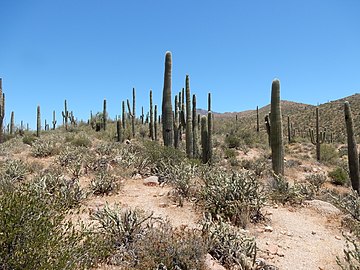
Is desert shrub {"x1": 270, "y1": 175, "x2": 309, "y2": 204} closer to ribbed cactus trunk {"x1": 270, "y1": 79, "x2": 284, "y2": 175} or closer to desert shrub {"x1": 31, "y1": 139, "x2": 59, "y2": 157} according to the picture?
ribbed cactus trunk {"x1": 270, "y1": 79, "x2": 284, "y2": 175}

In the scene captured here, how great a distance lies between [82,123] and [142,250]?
107ft

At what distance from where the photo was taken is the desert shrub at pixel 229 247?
427 centimetres

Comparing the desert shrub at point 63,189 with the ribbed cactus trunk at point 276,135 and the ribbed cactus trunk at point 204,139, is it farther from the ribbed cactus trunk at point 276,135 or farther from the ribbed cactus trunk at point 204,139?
the ribbed cactus trunk at point 204,139

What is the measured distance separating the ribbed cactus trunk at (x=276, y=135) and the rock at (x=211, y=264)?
6686 mm

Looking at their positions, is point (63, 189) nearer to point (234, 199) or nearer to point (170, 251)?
point (170, 251)

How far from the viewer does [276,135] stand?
1053 cm

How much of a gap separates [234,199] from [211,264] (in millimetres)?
2278

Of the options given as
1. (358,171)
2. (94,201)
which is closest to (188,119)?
(358,171)

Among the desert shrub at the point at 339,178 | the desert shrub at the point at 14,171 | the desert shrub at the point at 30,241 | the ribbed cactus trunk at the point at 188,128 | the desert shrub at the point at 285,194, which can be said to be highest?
the ribbed cactus trunk at the point at 188,128

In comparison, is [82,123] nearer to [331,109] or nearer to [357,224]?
[357,224]

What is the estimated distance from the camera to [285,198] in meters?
7.84

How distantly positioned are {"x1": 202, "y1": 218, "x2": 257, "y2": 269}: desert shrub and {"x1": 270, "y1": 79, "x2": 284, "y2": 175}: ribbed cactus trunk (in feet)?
19.7

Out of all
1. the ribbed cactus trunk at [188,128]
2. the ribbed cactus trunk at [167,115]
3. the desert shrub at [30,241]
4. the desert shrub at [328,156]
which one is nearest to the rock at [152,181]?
the ribbed cactus trunk at [167,115]

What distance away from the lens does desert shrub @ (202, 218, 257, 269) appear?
14.0 ft
